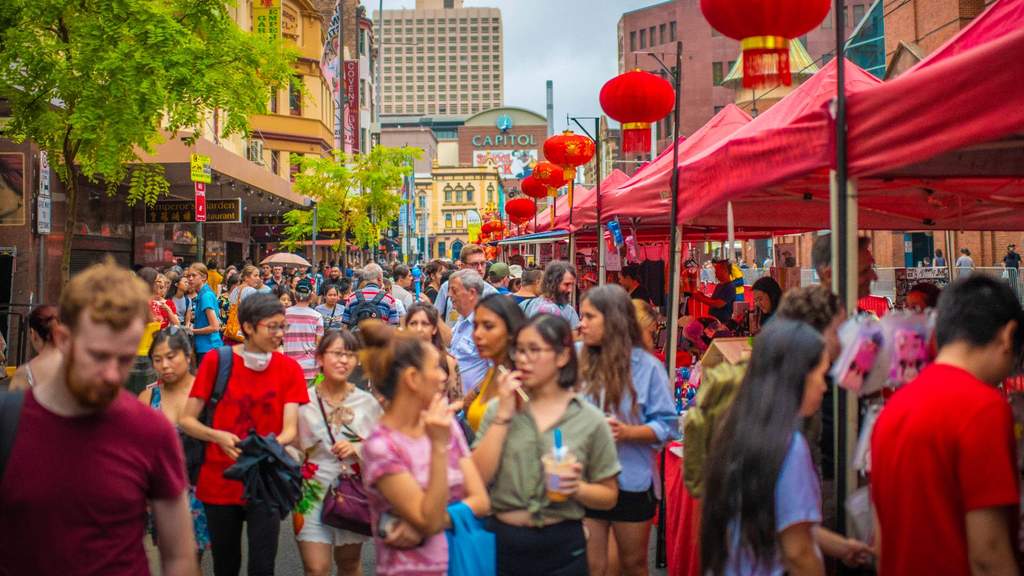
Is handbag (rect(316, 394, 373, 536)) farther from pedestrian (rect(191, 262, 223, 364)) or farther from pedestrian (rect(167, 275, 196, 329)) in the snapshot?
pedestrian (rect(167, 275, 196, 329))

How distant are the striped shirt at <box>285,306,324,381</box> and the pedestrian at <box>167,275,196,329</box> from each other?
3.31 metres

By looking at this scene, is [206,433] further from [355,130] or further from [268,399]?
[355,130]

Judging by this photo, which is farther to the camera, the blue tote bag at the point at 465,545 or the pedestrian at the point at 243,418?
the pedestrian at the point at 243,418

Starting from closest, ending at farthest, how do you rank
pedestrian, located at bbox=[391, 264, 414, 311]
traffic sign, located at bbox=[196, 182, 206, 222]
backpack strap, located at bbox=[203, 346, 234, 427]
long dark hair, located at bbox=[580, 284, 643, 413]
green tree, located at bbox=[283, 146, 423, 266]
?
long dark hair, located at bbox=[580, 284, 643, 413], backpack strap, located at bbox=[203, 346, 234, 427], pedestrian, located at bbox=[391, 264, 414, 311], traffic sign, located at bbox=[196, 182, 206, 222], green tree, located at bbox=[283, 146, 423, 266]

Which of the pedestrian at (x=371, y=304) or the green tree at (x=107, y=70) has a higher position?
the green tree at (x=107, y=70)

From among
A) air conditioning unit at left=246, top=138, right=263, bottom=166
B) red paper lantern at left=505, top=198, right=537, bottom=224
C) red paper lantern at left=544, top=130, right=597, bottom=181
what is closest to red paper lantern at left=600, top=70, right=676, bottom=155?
red paper lantern at left=544, top=130, right=597, bottom=181

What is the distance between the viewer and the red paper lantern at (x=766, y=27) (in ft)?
17.1

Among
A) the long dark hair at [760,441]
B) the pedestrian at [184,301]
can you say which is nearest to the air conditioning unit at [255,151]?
the pedestrian at [184,301]

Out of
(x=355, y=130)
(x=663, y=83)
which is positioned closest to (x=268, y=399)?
(x=663, y=83)

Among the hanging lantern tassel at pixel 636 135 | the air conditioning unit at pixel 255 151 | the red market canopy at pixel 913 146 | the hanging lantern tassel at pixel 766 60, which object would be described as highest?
the air conditioning unit at pixel 255 151

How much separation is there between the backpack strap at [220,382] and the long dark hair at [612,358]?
194 cm

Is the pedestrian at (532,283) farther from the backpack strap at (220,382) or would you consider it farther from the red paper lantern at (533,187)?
the red paper lantern at (533,187)

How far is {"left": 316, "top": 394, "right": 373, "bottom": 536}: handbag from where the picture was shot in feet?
15.9

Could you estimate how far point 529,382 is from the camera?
3789 mm
